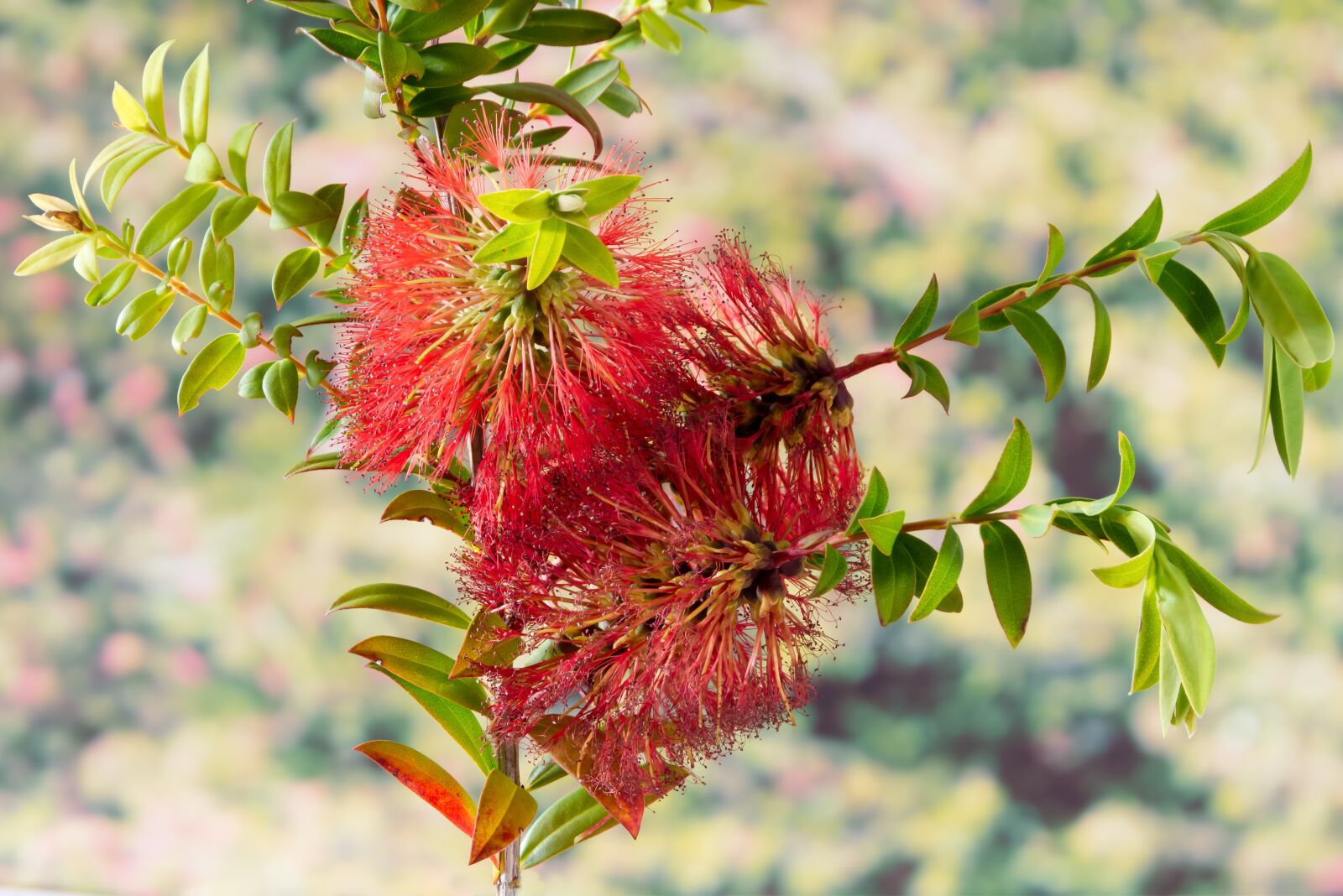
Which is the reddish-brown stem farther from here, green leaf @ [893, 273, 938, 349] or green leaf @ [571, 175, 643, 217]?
green leaf @ [571, 175, 643, 217]

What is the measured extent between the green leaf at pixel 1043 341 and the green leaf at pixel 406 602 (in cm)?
30

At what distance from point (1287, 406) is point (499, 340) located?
0.30 meters

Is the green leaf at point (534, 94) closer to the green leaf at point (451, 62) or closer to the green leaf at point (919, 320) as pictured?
the green leaf at point (451, 62)

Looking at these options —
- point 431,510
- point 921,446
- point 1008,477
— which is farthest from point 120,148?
point 921,446

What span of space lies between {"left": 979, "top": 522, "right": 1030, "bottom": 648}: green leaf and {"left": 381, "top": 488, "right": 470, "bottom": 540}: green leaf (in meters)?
0.24

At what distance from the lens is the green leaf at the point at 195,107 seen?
51 centimetres

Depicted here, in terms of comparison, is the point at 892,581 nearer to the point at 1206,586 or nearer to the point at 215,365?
the point at 1206,586

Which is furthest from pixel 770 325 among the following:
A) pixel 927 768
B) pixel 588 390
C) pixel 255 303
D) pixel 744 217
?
pixel 255 303

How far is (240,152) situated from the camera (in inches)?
20.0

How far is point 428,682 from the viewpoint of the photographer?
514mm

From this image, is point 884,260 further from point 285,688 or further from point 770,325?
point 285,688

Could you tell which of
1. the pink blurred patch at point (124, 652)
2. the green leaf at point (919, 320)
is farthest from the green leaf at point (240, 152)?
the pink blurred patch at point (124, 652)

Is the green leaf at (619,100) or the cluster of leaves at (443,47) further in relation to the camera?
the green leaf at (619,100)

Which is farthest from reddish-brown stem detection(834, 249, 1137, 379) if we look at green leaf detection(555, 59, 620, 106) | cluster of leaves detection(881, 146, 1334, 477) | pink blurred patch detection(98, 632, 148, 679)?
pink blurred patch detection(98, 632, 148, 679)
